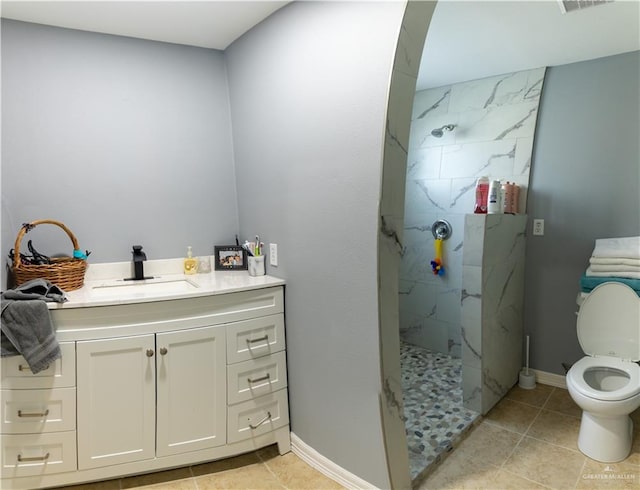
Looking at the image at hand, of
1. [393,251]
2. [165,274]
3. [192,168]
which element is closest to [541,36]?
[393,251]

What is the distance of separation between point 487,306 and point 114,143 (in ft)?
8.19

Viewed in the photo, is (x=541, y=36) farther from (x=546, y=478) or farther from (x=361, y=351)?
(x=546, y=478)

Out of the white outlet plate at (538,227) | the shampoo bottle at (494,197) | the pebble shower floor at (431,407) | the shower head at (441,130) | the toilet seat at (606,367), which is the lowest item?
the pebble shower floor at (431,407)

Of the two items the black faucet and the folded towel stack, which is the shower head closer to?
the folded towel stack

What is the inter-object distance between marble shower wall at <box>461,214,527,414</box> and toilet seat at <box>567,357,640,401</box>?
465 mm

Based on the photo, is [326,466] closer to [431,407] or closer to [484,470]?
[484,470]

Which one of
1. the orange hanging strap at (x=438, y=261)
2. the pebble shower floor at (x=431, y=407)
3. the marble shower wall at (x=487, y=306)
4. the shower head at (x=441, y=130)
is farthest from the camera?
the orange hanging strap at (x=438, y=261)

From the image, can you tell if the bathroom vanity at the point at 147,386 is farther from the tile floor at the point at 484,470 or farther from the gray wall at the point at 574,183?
the gray wall at the point at 574,183

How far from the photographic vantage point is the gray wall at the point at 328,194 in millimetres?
1518

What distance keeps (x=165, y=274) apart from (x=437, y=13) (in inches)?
84.7

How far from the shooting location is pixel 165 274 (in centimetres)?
233

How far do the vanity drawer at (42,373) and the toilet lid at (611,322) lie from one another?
111 inches

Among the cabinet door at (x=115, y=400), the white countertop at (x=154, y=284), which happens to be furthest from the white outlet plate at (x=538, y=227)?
the cabinet door at (x=115, y=400)

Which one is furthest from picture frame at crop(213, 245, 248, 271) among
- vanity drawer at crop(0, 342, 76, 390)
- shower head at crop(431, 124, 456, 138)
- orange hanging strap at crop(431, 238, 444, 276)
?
shower head at crop(431, 124, 456, 138)
